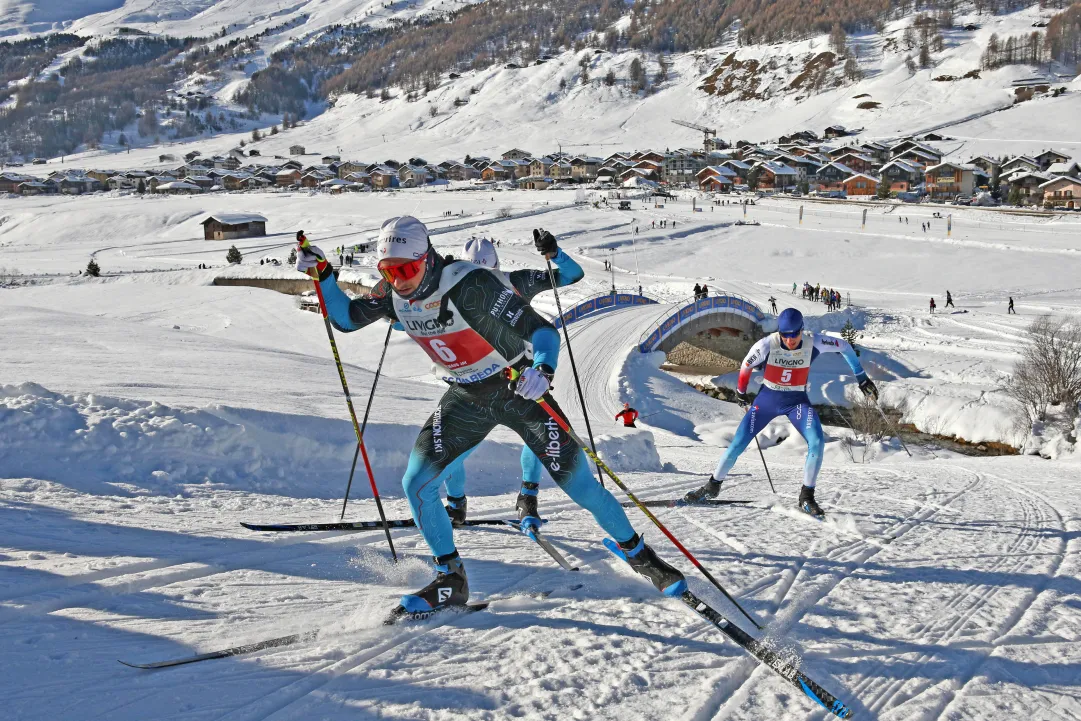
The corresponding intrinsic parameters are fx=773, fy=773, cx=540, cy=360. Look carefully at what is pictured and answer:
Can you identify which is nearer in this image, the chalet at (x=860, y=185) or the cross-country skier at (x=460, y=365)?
the cross-country skier at (x=460, y=365)

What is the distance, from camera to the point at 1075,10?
14038cm

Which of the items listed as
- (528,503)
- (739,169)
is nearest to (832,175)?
(739,169)

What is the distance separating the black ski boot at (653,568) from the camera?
4453 millimetres

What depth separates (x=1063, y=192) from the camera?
2808 inches

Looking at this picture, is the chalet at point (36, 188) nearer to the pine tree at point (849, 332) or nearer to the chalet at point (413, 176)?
the chalet at point (413, 176)

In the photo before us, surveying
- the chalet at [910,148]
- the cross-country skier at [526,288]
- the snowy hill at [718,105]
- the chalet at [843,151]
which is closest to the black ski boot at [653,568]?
the cross-country skier at [526,288]

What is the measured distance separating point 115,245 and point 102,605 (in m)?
78.1

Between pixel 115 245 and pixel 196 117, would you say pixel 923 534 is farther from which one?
pixel 196 117

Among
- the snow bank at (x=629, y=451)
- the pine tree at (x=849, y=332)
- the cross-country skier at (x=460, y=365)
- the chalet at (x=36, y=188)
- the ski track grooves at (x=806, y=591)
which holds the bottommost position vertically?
the pine tree at (x=849, y=332)

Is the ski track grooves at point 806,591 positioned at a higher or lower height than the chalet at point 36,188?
lower

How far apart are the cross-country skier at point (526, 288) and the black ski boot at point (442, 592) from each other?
536mm

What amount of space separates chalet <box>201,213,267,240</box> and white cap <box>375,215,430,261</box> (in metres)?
72.8

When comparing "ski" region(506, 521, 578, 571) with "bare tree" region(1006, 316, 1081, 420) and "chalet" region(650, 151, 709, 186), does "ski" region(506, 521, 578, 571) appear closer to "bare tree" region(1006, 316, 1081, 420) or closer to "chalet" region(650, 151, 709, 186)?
"bare tree" region(1006, 316, 1081, 420)

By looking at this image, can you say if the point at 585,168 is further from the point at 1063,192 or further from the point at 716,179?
the point at 1063,192
